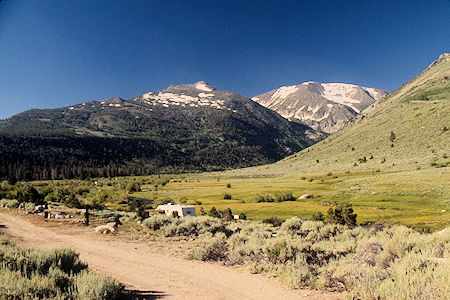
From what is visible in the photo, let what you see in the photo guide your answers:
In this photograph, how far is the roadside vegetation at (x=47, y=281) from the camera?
5.82 metres

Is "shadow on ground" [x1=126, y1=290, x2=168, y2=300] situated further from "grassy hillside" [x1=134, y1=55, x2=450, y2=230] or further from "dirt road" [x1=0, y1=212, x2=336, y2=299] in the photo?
"grassy hillside" [x1=134, y1=55, x2=450, y2=230]

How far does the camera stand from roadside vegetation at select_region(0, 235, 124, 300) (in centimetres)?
582

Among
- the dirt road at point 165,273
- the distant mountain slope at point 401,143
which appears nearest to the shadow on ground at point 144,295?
the dirt road at point 165,273

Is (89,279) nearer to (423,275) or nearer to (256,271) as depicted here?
(256,271)

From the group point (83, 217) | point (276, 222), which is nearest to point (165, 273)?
point (83, 217)

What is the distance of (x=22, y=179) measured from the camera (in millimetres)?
147625

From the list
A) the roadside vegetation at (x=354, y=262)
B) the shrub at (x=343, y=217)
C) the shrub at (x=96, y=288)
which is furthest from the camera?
the shrub at (x=343, y=217)

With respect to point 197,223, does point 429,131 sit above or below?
above

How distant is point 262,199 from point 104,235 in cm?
4590

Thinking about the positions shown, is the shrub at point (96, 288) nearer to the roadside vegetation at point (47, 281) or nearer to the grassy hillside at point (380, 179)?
the roadside vegetation at point (47, 281)

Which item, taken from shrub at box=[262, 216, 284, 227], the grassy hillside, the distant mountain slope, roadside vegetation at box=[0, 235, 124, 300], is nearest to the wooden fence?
roadside vegetation at box=[0, 235, 124, 300]

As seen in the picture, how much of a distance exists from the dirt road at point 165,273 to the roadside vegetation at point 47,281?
1.76 meters

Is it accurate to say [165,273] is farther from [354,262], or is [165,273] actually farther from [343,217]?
[343,217]

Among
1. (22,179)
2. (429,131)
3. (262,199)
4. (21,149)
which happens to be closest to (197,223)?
(262,199)
